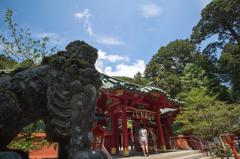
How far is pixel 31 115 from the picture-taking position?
60.2 inches

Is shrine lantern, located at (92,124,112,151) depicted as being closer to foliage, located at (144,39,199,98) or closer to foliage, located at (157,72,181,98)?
foliage, located at (157,72,181,98)

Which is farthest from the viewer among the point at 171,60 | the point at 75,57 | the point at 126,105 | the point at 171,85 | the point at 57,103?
the point at 171,60

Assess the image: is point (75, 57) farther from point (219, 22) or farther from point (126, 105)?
point (219, 22)

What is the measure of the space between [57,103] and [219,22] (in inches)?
841

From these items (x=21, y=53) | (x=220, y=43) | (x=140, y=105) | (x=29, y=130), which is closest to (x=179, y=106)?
(x=140, y=105)

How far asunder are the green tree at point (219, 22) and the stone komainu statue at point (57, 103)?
2036 cm

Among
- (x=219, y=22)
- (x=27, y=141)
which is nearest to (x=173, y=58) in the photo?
(x=219, y=22)

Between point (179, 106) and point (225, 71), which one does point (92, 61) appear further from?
point (225, 71)

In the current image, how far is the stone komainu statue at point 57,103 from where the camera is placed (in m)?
1.32

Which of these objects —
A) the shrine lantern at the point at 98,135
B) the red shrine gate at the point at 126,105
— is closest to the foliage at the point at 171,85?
the red shrine gate at the point at 126,105

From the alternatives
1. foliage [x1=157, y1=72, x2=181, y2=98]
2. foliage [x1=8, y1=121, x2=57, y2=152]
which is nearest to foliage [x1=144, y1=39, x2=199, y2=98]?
foliage [x1=157, y1=72, x2=181, y2=98]

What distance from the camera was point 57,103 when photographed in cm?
147

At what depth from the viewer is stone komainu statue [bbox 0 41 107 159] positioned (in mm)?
1317

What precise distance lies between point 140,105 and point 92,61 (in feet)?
22.6
